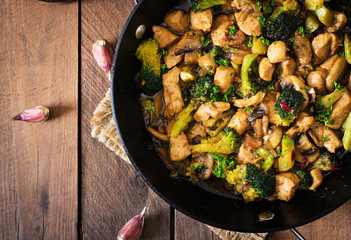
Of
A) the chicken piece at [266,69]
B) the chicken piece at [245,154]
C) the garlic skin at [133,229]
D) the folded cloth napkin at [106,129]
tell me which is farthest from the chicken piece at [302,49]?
the garlic skin at [133,229]

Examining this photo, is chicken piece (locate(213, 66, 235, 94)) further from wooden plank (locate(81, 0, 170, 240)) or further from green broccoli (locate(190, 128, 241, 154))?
wooden plank (locate(81, 0, 170, 240))

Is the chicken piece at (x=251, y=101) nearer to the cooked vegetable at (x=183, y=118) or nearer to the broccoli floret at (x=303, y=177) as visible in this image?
the cooked vegetable at (x=183, y=118)

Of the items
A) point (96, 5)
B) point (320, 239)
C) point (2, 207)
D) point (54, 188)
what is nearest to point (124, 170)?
point (54, 188)

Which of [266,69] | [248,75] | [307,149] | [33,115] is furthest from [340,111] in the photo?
[33,115]

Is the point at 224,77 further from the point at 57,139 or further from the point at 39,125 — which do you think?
the point at 39,125

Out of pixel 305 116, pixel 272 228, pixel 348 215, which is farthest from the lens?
pixel 348 215

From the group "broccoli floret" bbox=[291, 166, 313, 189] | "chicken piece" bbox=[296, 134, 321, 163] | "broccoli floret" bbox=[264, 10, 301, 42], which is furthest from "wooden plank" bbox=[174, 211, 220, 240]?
"broccoli floret" bbox=[264, 10, 301, 42]

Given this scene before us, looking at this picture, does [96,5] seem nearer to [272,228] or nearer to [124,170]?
[124,170]
